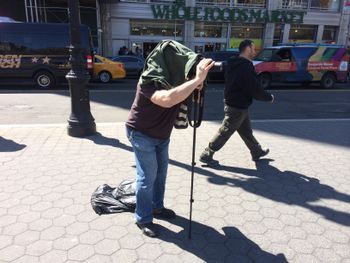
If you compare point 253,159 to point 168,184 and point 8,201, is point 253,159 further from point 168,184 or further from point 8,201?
point 8,201

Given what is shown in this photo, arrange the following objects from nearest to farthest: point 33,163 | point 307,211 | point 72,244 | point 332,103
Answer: point 72,244 < point 307,211 < point 33,163 < point 332,103

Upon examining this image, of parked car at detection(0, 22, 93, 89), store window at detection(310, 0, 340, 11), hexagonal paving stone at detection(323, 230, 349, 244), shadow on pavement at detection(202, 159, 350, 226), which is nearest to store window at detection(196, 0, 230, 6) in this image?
store window at detection(310, 0, 340, 11)

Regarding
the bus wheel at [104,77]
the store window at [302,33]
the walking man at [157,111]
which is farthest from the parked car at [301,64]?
the store window at [302,33]

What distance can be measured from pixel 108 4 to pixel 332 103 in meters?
18.7

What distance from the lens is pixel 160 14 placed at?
81.7ft

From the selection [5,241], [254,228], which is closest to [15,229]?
[5,241]

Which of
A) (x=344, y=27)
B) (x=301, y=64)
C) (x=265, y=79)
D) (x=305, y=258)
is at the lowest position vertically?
(x=305, y=258)

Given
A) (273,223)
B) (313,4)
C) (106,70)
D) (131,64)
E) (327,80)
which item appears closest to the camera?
(273,223)

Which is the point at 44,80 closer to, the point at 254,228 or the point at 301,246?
the point at 254,228

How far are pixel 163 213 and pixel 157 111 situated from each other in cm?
120

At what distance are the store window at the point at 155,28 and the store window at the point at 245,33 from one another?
4.60 meters

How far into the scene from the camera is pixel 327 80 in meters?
15.5

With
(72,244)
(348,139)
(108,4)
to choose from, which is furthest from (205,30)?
(72,244)

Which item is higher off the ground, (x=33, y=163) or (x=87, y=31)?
(x=87, y=31)
